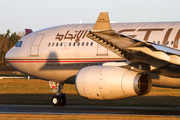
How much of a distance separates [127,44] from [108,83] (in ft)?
5.87

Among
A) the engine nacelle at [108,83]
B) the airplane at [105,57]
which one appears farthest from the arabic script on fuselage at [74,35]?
the engine nacelle at [108,83]

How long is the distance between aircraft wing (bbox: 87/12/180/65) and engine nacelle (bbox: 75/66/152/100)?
960mm

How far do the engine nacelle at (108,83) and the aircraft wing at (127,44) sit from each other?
96 centimetres

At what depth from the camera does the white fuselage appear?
1731 cm

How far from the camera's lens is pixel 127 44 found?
14047 millimetres

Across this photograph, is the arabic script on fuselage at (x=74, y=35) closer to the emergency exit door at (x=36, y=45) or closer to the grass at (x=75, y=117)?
the emergency exit door at (x=36, y=45)

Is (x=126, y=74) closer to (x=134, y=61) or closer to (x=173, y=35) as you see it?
(x=134, y=61)

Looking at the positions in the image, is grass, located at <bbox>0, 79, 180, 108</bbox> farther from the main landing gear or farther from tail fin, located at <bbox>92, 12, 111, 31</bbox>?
tail fin, located at <bbox>92, 12, 111, 31</bbox>

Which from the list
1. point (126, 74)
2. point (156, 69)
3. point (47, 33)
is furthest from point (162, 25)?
point (47, 33)

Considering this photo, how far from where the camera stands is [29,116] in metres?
15.5

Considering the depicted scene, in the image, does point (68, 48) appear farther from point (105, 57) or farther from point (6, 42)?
point (6, 42)

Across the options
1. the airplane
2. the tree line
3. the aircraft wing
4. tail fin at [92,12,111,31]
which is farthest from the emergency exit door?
the tree line

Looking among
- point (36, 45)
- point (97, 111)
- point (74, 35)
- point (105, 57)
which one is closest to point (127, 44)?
point (105, 57)

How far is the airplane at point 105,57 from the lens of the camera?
45.9 feet
